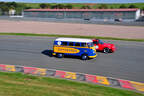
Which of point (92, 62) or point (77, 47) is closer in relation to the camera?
point (92, 62)

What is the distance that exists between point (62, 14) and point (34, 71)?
70.4 metres

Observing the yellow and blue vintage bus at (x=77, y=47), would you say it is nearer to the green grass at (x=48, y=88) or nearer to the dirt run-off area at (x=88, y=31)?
the green grass at (x=48, y=88)

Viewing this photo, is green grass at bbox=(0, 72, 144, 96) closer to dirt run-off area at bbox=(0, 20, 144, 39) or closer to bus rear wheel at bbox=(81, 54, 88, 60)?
bus rear wheel at bbox=(81, 54, 88, 60)

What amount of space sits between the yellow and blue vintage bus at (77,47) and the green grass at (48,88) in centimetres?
638

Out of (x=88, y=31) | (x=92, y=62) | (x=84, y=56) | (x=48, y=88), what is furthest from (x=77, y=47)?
(x=88, y=31)

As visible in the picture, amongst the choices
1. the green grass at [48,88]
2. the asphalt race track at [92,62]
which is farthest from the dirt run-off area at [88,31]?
the green grass at [48,88]

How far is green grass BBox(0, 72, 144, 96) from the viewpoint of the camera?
407 inches

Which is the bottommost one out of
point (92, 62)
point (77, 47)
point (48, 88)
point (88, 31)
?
point (48, 88)

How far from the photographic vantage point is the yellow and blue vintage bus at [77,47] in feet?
61.9

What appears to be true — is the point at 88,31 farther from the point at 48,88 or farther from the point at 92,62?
the point at 48,88

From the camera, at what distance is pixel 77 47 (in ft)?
62.6

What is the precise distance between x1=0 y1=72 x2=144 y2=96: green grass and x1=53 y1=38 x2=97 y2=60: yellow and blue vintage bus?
6.38 metres

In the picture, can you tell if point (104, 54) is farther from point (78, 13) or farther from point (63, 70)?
point (78, 13)

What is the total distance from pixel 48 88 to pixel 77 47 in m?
8.46
